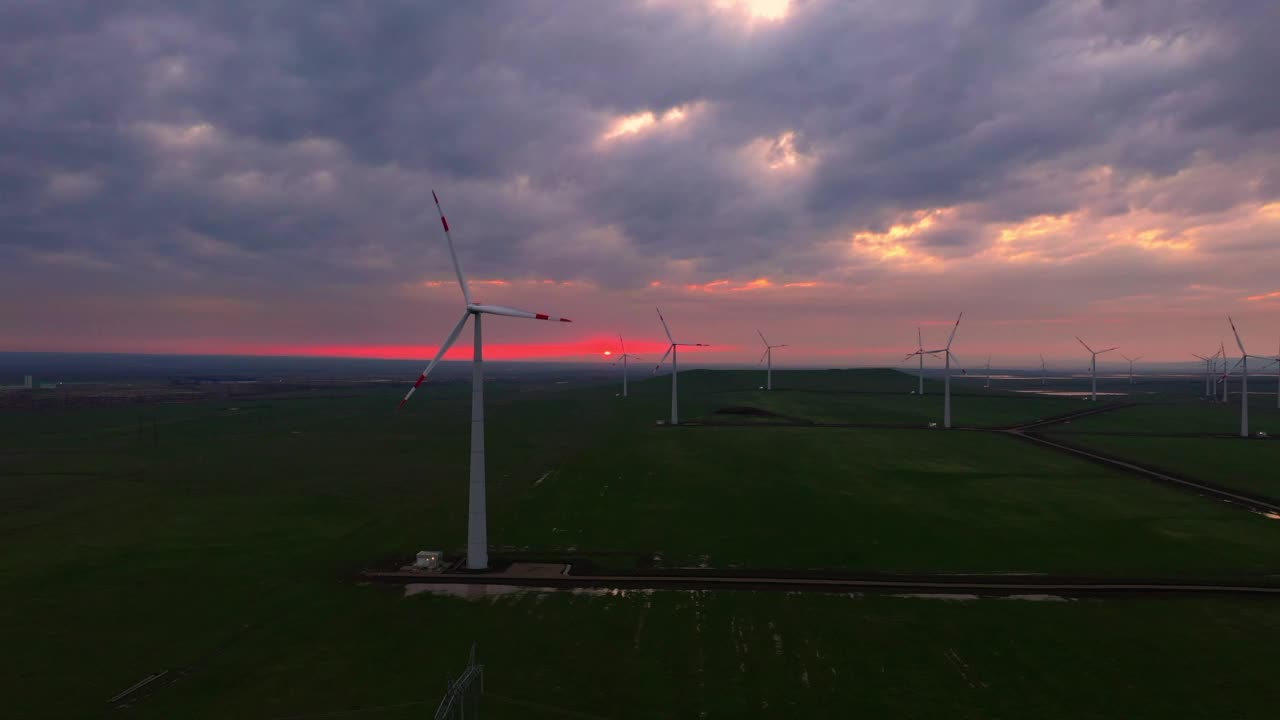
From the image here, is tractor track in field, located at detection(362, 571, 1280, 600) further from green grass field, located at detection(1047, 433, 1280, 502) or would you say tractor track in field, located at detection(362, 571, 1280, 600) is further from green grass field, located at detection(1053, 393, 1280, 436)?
green grass field, located at detection(1053, 393, 1280, 436)

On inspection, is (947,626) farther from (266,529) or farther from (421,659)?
(266,529)

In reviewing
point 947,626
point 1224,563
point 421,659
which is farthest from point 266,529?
point 1224,563

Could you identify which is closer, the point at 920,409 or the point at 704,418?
the point at 704,418

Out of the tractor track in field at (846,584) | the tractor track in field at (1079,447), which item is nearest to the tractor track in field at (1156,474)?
the tractor track in field at (1079,447)

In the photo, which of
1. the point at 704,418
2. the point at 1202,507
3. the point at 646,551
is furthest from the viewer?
the point at 704,418

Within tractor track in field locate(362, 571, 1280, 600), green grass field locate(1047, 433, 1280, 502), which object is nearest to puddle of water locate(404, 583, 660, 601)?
tractor track in field locate(362, 571, 1280, 600)

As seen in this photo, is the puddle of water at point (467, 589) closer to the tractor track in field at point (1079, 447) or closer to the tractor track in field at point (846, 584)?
the tractor track in field at point (846, 584)

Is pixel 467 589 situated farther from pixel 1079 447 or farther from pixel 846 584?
pixel 1079 447
